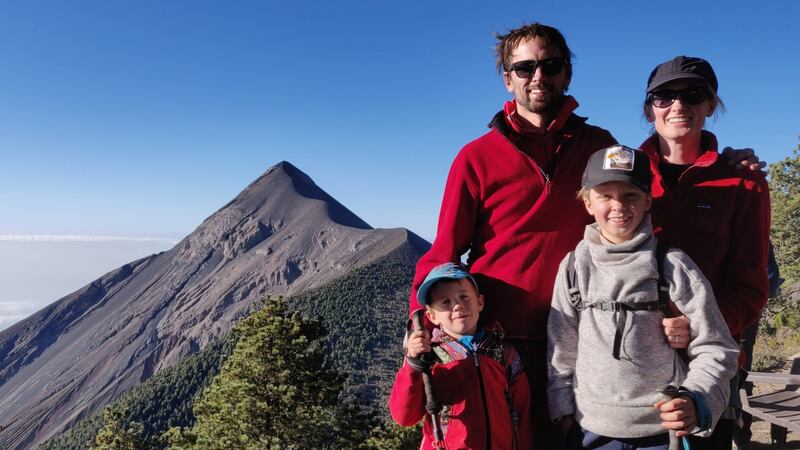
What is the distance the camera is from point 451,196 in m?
3.08

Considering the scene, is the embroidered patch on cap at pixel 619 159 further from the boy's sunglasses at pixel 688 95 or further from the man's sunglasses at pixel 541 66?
the man's sunglasses at pixel 541 66

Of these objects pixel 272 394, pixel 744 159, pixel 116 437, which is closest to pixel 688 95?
pixel 744 159

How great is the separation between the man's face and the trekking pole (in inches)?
63.2

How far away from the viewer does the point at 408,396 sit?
267 centimetres

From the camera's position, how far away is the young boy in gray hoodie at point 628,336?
2.36m

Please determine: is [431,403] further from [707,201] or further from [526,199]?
[707,201]

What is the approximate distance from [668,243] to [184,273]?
174406 millimetres

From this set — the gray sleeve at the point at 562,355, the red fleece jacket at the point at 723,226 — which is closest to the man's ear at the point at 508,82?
the red fleece jacket at the point at 723,226

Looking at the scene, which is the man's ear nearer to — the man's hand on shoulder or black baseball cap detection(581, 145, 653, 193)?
black baseball cap detection(581, 145, 653, 193)

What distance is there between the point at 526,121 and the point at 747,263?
1377 millimetres

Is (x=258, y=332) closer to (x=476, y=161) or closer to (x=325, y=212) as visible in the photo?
(x=476, y=161)

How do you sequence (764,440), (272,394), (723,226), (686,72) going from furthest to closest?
(272,394) < (764,440) < (686,72) < (723,226)

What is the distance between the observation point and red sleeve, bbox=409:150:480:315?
9.75ft

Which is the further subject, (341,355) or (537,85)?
(341,355)
